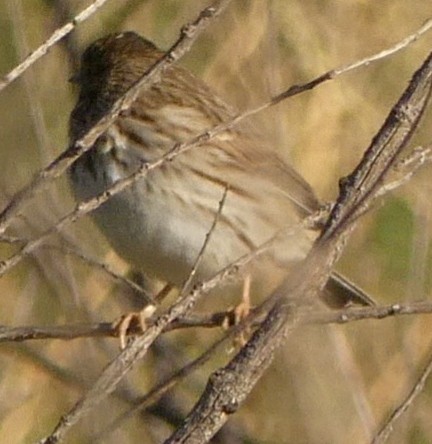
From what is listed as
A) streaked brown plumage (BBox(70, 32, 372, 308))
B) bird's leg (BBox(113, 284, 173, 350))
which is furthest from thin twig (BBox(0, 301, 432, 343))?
streaked brown plumage (BBox(70, 32, 372, 308))

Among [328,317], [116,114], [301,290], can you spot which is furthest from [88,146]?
[328,317]

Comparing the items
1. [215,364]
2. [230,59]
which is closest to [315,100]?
[230,59]

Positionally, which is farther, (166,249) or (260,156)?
(260,156)

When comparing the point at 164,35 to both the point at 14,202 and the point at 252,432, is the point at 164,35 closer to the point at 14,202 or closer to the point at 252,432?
the point at 252,432

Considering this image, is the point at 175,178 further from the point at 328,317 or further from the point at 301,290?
the point at 301,290

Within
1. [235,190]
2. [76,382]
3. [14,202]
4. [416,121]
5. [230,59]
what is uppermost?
[230,59]

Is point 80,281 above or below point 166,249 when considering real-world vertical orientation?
above

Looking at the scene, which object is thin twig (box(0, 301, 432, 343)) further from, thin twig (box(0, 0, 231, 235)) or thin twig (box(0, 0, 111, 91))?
thin twig (box(0, 0, 111, 91))
